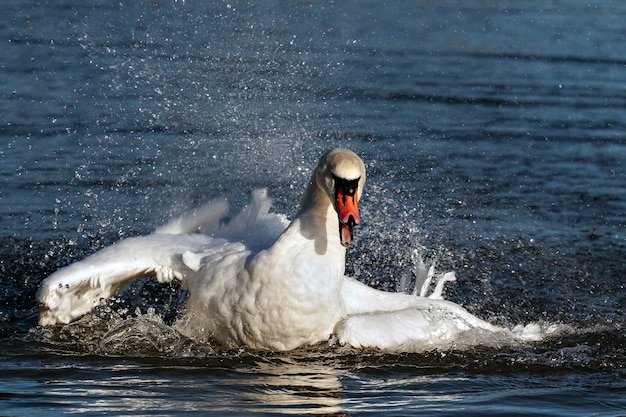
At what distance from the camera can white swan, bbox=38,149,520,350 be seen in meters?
6.61

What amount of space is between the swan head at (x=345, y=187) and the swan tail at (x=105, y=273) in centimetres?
106

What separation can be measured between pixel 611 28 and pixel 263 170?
8.24 m

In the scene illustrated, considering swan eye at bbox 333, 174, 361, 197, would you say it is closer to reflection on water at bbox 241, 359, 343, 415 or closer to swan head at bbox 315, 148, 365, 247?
swan head at bbox 315, 148, 365, 247

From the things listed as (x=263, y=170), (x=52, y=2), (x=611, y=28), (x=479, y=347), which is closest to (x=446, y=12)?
(x=611, y=28)

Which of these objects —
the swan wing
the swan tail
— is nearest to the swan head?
the swan wing

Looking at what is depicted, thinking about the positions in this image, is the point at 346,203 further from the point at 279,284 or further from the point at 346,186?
the point at 279,284

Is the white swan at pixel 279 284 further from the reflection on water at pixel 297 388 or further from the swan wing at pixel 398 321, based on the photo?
the reflection on water at pixel 297 388

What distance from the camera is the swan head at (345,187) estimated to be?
6402 millimetres

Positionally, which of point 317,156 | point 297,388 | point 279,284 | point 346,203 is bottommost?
point 297,388

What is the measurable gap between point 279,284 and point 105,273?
1122 mm

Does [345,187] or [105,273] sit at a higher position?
[345,187]

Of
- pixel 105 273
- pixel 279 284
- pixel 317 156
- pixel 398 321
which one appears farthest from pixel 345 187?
pixel 317 156

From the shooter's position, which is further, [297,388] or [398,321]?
[398,321]

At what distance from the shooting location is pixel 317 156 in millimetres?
11898
